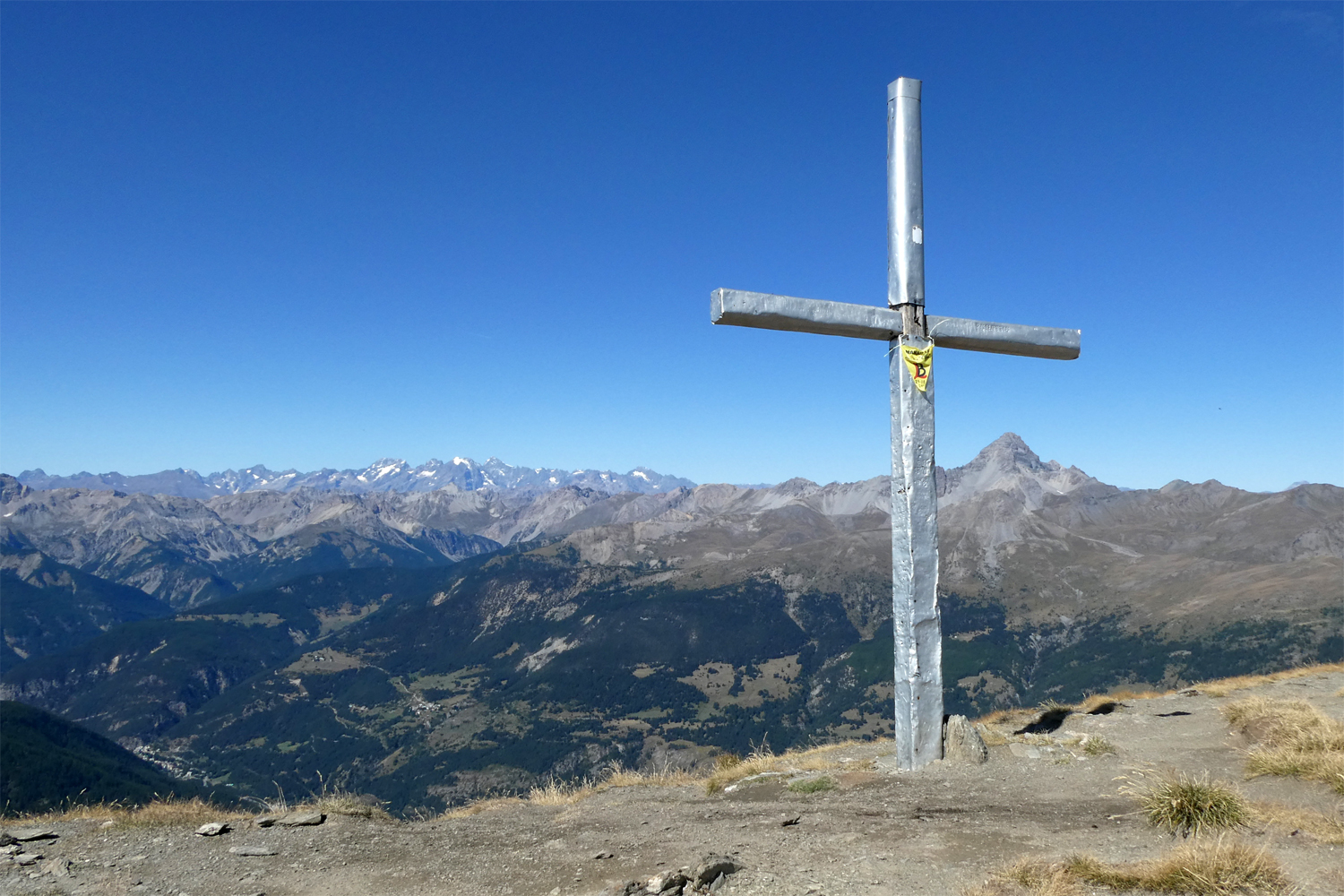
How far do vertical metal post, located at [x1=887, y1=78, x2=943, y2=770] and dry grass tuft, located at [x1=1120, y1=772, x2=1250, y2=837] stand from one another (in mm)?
3648

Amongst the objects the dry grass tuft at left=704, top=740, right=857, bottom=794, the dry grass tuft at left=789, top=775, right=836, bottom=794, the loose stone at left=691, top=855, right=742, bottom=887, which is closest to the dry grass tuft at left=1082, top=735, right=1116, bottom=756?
the dry grass tuft at left=704, top=740, right=857, bottom=794

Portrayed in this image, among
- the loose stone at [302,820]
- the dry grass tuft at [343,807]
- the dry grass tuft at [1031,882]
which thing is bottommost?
the dry grass tuft at [343,807]

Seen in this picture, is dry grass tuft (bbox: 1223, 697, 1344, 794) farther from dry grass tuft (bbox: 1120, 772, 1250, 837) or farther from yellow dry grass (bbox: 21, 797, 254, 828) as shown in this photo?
yellow dry grass (bbox: 21, 797, 254, 828)

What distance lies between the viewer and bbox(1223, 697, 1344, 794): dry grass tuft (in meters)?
10.3

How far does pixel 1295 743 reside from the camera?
11430 mm

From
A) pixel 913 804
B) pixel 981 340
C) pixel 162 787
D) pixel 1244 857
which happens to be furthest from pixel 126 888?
pixel 162 787

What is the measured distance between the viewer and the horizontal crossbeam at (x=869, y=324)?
12.1 metres

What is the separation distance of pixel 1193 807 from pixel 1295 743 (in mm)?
4337

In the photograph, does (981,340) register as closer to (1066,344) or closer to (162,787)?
(1066,344)

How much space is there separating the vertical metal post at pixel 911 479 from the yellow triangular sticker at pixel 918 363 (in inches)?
2.9

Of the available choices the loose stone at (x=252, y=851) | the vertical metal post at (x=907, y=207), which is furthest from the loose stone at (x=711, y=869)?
the vertical metal post at (x=907, y=207)

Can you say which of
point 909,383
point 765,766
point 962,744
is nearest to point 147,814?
point 765,766

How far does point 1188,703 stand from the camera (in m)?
19.0

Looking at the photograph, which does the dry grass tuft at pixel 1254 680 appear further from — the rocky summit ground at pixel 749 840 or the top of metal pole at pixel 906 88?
the top of metal pole at pixel 906 88
